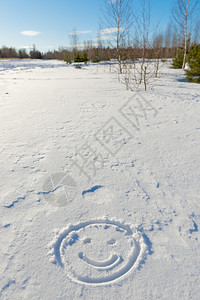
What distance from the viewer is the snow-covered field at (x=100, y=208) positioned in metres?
1.20

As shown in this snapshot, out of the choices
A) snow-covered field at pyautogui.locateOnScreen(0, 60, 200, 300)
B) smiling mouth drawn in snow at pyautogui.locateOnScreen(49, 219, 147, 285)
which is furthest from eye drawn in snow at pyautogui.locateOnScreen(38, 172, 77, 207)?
smiling mouth drawn in snow at pyautogui.locateOnScreen(49, 219, 147, 285)

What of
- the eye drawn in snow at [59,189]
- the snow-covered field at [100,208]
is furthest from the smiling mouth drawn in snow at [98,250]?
the eye drawn in snow at [59,189]

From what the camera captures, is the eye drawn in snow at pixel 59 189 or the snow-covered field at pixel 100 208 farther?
the eye drawn in snow at pixel 59 189

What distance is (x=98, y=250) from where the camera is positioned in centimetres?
139

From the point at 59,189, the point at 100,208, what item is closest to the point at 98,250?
the point at 100,208

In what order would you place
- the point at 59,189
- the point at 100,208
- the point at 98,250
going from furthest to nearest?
the point at 59,189
the point at 100,208
the point at 98,250

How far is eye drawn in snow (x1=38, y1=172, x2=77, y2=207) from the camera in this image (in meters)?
1.85

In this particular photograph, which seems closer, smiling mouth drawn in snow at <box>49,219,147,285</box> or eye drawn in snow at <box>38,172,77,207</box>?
smiling mouth drawn in snow at <box>49,219,147,285</box>

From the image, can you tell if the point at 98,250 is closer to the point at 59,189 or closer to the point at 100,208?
the point at 100,208

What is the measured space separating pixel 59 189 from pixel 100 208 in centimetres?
51

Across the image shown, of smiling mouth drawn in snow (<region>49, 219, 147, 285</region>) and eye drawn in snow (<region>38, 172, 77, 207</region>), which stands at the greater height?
eye drawn in snow (<region>38, 172, 77, 207</region>)

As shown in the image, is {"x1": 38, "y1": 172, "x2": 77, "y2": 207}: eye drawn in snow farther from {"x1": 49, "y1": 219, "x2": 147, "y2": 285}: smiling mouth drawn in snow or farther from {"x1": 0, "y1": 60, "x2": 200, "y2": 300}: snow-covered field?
{"x1": 49, "y1": 219, "x2": 147, "y2": 285}: smiling mouth drawn in snow

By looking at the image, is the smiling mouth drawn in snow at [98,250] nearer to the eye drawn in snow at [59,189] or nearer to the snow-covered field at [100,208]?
the snow-covered field at [100,208]

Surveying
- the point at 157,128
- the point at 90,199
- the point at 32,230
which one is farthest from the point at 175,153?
the point at 32,230
